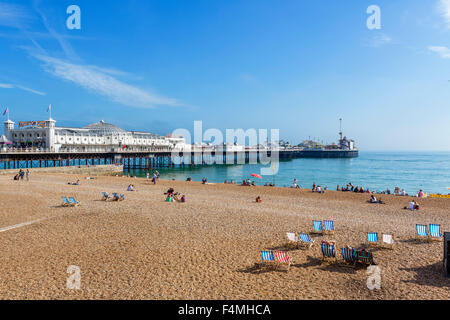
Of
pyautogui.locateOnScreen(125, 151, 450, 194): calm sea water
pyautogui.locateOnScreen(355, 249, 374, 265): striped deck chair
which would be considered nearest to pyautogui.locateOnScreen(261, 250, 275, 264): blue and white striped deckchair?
pyautogui.locateOnScreen(355, 249, 374, 265): striped deck chair

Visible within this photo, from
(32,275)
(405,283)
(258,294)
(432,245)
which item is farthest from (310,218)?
(32,275)

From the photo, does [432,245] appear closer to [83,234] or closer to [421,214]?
[421,214]

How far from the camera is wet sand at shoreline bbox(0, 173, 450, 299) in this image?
18.3 feet

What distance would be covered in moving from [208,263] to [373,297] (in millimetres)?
3592

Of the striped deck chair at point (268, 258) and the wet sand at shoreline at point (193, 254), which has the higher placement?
the striped deck chair at point (268, 258)

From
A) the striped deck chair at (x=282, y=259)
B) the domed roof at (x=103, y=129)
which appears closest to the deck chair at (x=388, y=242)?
the striped deck chair at (x=282, y=259)

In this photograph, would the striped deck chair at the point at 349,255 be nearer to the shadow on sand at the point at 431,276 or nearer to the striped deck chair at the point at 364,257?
the striped deck chair at the point at 364,257

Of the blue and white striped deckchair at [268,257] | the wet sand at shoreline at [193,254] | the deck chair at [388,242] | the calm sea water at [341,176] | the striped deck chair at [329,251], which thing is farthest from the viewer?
the calm sea water at [341,176]

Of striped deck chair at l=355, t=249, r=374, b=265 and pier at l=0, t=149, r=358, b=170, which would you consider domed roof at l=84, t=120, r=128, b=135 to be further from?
striped deck chair at l=355, t=249, r=374, b=265

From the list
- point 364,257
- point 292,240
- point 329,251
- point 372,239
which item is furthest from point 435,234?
point 292,240

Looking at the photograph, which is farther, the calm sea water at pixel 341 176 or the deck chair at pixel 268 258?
the calm sea water at pixel 341 176

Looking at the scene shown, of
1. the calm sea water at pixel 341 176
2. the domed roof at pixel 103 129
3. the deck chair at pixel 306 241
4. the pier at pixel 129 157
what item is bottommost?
A: the calm sea water at pixel 341 176

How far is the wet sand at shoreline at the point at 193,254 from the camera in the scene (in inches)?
219

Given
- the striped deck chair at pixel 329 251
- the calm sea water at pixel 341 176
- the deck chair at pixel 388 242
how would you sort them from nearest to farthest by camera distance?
the striped deck chair at pixel 329 251 < the deck chair at pixel 388 242 < the calm sea water at pixel 341 176
